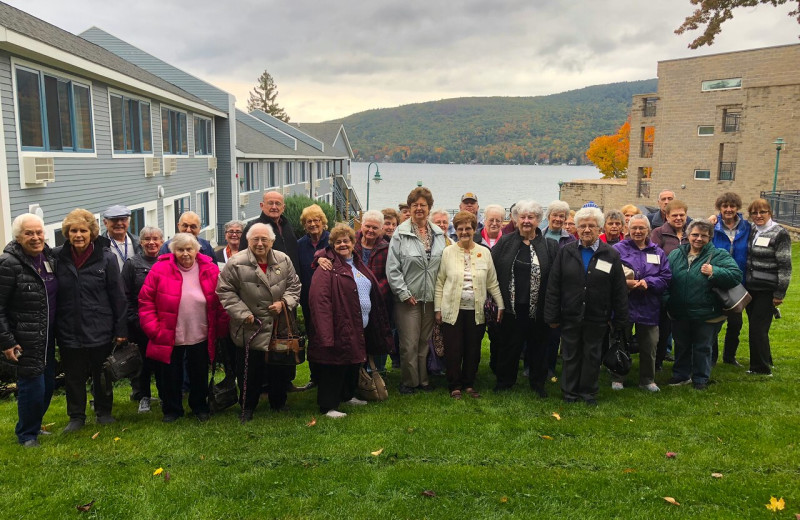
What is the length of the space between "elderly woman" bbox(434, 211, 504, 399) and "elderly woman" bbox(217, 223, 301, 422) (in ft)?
5.29

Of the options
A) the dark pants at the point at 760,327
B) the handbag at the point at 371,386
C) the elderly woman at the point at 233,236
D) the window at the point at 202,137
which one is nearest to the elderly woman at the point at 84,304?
the elderly woman at the point at 233,236

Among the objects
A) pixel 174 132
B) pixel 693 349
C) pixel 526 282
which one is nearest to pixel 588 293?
pixel 526 282

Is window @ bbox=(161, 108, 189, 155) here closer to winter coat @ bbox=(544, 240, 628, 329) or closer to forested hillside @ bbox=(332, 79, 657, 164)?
winter coat @ bbox=(544, 240, 628, 329)

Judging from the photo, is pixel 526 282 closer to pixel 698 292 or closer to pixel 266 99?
pixel 698 292

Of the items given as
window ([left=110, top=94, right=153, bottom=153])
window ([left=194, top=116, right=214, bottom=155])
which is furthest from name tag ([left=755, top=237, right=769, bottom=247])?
window ([left=194, top=116, right=214, bottom=155])

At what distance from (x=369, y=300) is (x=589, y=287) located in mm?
2221

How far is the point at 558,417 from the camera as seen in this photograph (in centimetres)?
580

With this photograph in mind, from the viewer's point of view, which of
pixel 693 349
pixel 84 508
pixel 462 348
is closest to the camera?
pixel 84 508

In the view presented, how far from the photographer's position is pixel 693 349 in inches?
261

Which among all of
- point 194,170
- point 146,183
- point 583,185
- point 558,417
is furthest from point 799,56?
point 558,417

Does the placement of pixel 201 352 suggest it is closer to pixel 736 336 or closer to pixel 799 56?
pixel 736 336

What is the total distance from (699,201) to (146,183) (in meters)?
38.4

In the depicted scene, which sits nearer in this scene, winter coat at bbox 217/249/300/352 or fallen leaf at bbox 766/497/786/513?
fallen leaf at bbox 766/497/786/513

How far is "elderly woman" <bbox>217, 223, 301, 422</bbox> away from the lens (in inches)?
211
